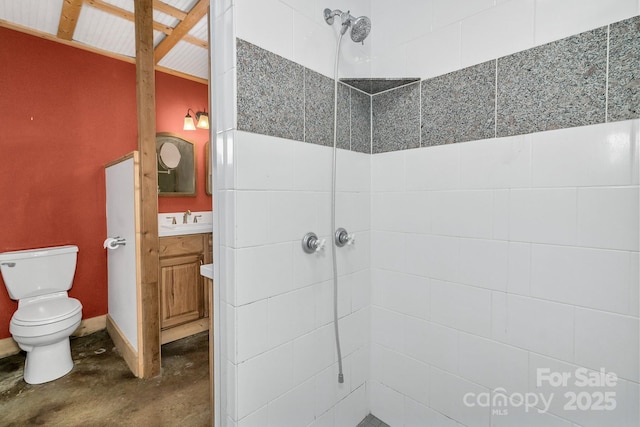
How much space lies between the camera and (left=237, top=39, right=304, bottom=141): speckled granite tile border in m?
0.97

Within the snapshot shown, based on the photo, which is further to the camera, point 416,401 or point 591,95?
point 416,401

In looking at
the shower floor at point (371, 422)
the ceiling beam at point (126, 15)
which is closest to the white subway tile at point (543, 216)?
the shower floor at point (371, 422)

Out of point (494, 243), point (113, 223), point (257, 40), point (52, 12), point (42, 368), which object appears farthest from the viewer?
point (113, 223)

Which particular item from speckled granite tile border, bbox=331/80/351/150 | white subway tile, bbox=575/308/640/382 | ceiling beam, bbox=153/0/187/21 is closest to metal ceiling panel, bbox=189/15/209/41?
ceiling beam, bbox=153/0/187/21

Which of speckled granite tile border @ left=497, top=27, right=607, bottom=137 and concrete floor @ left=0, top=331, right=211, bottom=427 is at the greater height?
speckled granite tile border @ left=497, top=27, right=607, bottom=137

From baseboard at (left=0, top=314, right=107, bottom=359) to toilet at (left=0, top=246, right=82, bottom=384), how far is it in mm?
383

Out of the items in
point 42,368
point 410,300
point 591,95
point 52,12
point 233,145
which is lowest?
point 42,368

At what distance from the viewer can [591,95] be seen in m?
0.90

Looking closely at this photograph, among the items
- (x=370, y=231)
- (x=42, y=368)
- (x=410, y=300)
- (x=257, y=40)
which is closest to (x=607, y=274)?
(x=410, y=300)

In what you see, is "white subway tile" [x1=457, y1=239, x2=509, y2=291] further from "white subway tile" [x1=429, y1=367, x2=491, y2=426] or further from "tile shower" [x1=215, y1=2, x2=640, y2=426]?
"white subway tile" [x1=429, y1=367, x2=491, y2=426]

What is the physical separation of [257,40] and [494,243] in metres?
1.13

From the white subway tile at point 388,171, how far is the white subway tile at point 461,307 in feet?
1.56

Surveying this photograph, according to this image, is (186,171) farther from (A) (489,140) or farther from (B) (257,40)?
(A) (489,140)

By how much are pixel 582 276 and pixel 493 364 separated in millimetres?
455
